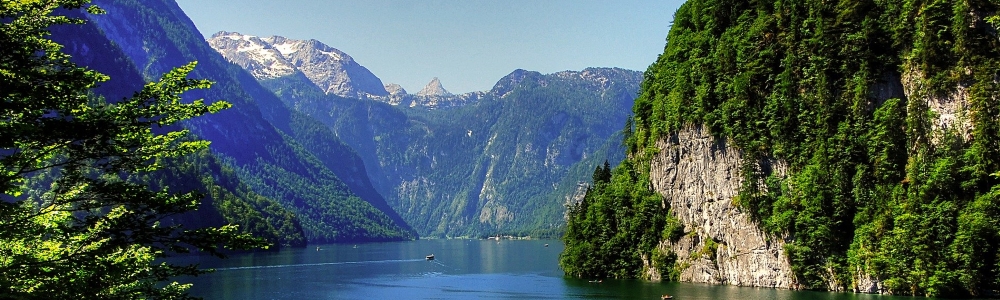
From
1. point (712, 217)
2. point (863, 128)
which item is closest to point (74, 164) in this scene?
point (863, 128)

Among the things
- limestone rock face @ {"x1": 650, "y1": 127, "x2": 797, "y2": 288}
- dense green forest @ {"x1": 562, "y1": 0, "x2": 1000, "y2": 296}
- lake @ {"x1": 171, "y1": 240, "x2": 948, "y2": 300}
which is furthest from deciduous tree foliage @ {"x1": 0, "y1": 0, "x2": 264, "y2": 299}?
limestone rock face @ {"x1": 650, "y1": 127, "x2": 797, "y2": 288}

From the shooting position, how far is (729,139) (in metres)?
107

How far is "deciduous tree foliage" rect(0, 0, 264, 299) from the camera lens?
1994cm

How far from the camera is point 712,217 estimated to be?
108m

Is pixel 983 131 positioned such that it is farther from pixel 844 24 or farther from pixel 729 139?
pixel 729 139

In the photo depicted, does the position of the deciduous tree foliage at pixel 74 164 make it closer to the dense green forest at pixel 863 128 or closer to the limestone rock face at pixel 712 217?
the dense green forest at pixel 863 128

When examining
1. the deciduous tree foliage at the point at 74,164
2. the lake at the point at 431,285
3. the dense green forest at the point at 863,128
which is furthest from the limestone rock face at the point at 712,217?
the deciduous tree foliage at the point at 74,164

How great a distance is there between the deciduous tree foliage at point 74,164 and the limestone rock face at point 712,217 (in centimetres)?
8562

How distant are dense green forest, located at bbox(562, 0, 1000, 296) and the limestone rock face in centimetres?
168

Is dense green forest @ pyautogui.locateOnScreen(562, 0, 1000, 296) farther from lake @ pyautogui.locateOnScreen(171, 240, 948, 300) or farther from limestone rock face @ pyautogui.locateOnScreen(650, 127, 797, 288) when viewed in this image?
lake @ pyautogui.locateOnScreen(171, 240, 948, 300)

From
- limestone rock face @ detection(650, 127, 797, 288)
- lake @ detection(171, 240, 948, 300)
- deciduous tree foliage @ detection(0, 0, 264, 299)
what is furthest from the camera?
limestone rock face @ detection(650, 127, 797, 288)

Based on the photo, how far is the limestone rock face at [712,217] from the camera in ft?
329

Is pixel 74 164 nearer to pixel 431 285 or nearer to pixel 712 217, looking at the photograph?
pixel 712 217

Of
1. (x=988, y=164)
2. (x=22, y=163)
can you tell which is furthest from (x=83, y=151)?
(x=988, y=164)
